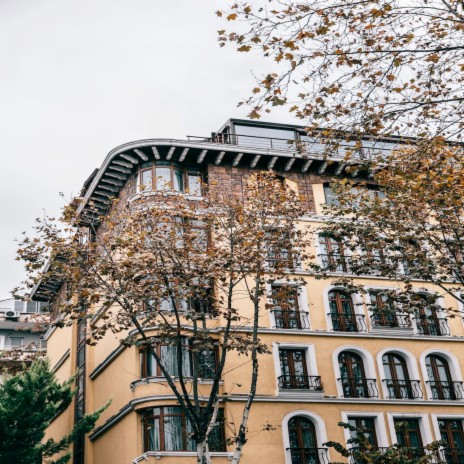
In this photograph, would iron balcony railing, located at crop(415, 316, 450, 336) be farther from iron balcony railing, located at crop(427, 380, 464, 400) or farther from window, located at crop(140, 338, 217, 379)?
window, located at crop(140, 338, 217, 379)

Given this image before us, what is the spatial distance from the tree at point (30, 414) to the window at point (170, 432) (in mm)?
3026

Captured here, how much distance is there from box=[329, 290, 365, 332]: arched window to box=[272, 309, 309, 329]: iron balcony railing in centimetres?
127

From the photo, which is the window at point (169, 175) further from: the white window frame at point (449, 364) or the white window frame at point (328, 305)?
the white window frame at point (449, 364)

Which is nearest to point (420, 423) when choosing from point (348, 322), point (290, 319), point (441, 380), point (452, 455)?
point (452, 455)

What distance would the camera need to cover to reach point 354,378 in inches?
1136

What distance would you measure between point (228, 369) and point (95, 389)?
27.8 ft

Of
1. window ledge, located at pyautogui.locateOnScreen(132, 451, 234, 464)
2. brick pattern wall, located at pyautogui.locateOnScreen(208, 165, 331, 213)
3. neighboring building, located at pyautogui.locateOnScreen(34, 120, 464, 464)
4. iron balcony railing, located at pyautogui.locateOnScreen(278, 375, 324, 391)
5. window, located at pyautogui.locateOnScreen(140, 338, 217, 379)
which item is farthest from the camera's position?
brick pattern wall, located at pyautogui.locateOnScreen(208, 165, 331, 213)

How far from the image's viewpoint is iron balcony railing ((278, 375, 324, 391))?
27750mm

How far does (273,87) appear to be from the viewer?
12.7 meters

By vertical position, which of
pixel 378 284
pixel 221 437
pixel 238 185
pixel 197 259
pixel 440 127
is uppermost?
pixel 238 185

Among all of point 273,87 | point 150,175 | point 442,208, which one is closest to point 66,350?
point 150,175

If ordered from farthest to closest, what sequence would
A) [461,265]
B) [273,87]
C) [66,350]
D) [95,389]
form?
[66,350] → [95,389] → [461,265] → [273,87]

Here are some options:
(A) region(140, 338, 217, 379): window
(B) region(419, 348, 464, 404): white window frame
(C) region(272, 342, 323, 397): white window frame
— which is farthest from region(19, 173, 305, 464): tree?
(B) region(419, 348, 464, 404): white window frame

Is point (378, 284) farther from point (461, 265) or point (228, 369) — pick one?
point (461, 265)
